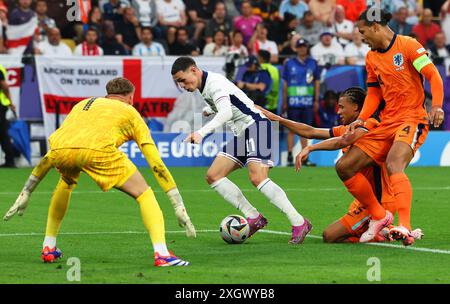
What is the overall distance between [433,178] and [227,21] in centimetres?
762

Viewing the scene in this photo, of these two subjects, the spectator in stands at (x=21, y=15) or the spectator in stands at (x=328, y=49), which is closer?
the spectator in stands at (x=21, y=15)

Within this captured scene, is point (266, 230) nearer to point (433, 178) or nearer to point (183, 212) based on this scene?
point (183, 212)

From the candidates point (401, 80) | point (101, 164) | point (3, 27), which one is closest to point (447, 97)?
→ point (3, 27)

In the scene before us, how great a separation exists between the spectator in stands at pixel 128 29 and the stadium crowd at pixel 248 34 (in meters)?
0.02

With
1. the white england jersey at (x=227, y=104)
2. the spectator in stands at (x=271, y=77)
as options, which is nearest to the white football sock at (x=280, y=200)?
the white england jersey at (x=227, y=104)

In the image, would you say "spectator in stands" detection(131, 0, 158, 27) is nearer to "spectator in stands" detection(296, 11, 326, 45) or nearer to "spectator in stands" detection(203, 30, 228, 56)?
"spectator in stands" detection(203, 30, 228, 56)

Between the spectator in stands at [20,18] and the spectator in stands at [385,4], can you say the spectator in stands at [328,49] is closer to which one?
the spectator in stands at [385,4]

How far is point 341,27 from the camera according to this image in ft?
85.1

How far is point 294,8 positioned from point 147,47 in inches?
176

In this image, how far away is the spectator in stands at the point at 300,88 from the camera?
75.6 feet

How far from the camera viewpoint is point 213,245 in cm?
1132

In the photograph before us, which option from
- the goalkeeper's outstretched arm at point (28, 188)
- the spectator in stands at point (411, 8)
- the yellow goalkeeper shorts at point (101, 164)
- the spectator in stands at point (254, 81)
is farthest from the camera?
the spectator in stands at point (411, 8)

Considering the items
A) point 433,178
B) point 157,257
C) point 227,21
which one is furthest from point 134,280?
point 227,21

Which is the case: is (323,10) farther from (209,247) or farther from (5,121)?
(209,247)
